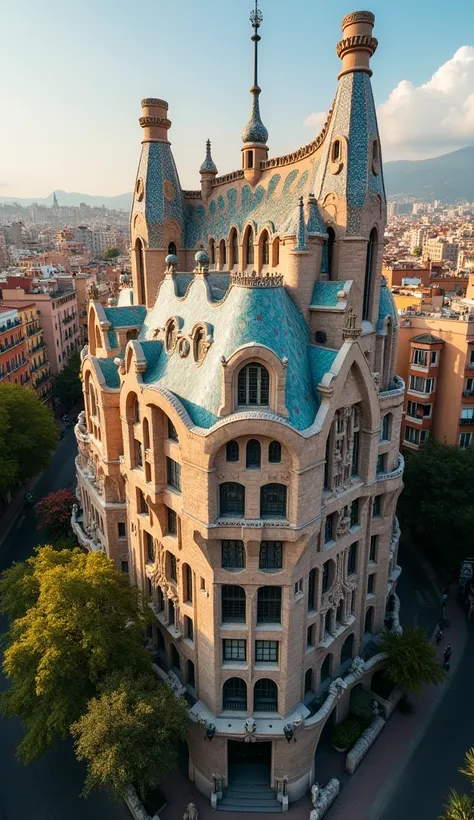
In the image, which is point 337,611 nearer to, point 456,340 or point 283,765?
point 283,765

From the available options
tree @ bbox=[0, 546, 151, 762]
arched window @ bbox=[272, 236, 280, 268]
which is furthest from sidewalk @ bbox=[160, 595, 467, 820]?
arched window @ bbox=[272, 236, 280, 268]

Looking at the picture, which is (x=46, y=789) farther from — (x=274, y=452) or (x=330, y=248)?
(x=330, y=248)

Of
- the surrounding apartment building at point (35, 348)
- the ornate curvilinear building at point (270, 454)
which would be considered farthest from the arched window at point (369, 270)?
the surrounding apartment building at point (35, 348)

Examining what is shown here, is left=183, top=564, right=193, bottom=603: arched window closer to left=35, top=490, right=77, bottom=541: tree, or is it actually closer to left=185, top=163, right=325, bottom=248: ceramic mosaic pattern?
left=185, top=163, right=325, bottom=248: ceramic mosaic pattern

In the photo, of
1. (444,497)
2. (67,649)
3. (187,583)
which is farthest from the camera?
(444,497)

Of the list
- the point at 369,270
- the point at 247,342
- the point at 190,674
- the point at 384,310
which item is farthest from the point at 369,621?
the point at 369,270
